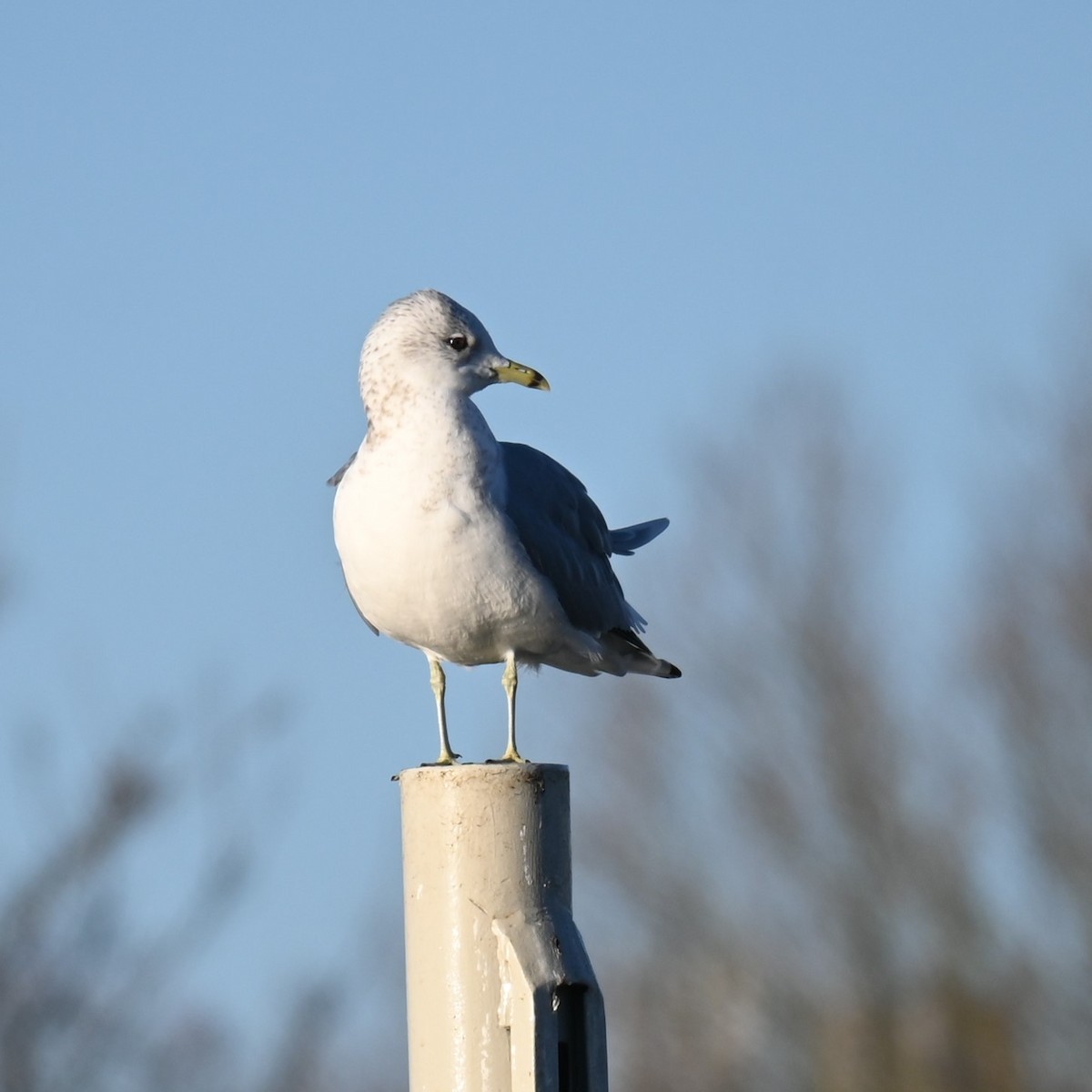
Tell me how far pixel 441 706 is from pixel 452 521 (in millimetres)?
466

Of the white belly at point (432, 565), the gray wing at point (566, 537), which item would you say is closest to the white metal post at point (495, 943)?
the white belly at point (432, 565)

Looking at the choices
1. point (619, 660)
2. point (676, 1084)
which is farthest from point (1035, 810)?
point (619, 660)

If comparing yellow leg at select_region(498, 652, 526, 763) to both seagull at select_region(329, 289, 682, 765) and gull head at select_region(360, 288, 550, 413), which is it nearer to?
seagull at select_region(329, 289, 682, 765)

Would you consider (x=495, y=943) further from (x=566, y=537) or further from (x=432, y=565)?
(x=566, y=537)

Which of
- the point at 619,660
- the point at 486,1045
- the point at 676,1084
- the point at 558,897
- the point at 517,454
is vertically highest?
the point at 517,454

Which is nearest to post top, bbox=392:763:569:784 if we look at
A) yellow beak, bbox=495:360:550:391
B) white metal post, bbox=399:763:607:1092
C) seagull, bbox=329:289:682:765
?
white metal post, bbox=399:763:607:1092

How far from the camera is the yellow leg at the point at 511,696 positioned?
13.6 feet

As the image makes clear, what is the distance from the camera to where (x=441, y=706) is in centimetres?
430

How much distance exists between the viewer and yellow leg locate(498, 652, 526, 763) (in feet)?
13.6

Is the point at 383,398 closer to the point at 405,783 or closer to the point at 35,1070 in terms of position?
the point at 405,783

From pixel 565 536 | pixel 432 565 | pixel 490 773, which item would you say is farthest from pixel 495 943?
pixel 565 536

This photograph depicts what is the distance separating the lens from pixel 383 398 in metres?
4.20

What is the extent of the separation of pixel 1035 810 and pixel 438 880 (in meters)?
11.5

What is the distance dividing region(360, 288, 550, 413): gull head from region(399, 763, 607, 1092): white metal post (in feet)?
3.17
